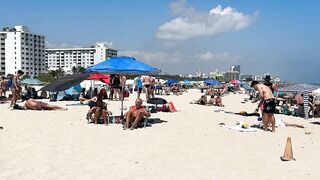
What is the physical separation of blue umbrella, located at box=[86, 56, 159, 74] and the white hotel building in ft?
512

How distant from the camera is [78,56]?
578 ft

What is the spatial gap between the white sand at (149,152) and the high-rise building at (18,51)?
119 metres

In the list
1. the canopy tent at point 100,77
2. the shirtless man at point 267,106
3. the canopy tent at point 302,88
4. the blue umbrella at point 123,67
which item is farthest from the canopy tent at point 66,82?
the canopy tent at point 302,88

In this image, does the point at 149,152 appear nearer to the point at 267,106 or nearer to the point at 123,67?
the point at 123,67

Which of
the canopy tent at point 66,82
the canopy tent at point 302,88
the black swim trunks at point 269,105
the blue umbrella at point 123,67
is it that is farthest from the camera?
the canopy tent at point 302,88

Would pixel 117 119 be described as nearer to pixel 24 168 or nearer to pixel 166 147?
pixel 166 147

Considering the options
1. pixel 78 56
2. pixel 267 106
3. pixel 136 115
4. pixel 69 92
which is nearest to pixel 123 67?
pixel 136 115

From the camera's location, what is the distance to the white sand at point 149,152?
594 centimetres

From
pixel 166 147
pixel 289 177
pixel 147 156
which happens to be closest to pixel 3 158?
pixel 147 156

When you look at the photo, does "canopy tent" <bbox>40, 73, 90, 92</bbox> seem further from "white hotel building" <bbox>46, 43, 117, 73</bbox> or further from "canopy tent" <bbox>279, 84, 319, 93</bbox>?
"white hotel building" <bbox>46, 43, 117, 73</bbox>

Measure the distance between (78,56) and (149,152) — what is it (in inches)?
6822

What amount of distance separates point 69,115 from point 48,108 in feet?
6.16

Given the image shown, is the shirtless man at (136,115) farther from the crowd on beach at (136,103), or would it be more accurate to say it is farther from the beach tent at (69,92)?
the beach tent at (69,92)

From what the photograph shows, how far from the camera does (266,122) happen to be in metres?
10.8
